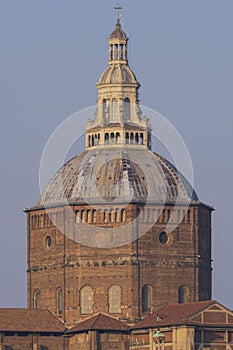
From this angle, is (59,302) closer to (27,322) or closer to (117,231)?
(27,322)

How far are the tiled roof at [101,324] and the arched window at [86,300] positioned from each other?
3.75 ft

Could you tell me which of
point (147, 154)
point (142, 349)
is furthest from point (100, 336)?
point (147, 154)

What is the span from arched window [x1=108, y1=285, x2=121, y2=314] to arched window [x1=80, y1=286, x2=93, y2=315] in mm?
1288

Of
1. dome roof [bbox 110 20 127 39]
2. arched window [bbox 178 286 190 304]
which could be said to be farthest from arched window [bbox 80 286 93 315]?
dome roof [bbox 110 20 127 39]

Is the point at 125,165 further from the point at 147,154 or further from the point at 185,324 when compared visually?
the point at 185,324

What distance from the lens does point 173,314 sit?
167000 mm

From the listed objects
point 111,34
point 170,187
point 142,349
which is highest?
point 111,34

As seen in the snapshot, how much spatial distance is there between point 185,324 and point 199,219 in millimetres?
12846

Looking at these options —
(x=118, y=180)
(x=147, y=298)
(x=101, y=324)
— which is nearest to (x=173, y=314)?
(x=101, y=324)

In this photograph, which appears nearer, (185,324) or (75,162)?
(185,324)

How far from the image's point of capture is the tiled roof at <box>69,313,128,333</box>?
16838cm

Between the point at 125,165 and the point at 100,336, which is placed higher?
the point at 125,165

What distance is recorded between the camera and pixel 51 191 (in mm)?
174375

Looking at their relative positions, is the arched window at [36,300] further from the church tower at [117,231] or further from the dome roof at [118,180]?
the dome roof at [118,180]
